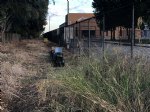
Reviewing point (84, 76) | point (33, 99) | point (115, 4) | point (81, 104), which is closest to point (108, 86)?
point (81, 104)

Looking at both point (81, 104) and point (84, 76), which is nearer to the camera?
point (81, 104)

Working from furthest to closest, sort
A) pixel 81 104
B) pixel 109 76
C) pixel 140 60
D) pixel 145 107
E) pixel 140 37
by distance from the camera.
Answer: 1. pixel 140 37
2. pixel 140 60
3. pixel 109 76
4. pixel 81 104
5. pixel 145 107

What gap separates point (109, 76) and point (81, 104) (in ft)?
3.02

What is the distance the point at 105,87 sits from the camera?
7898 millimetres

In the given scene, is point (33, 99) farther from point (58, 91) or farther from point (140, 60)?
point (140, 60)

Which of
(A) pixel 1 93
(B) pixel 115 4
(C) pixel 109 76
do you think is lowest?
(A) pixel 1 93

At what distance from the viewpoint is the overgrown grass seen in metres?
7.20

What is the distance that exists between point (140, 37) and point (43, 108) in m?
3.73

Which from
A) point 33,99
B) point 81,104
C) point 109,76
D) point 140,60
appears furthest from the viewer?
point 33,99

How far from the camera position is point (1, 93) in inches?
451

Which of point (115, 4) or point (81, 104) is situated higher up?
point (115, 4)

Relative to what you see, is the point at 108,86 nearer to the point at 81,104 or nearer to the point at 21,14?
the point at 81,104

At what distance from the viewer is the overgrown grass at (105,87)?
23.6 feet

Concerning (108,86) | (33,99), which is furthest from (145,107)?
(33,99)
